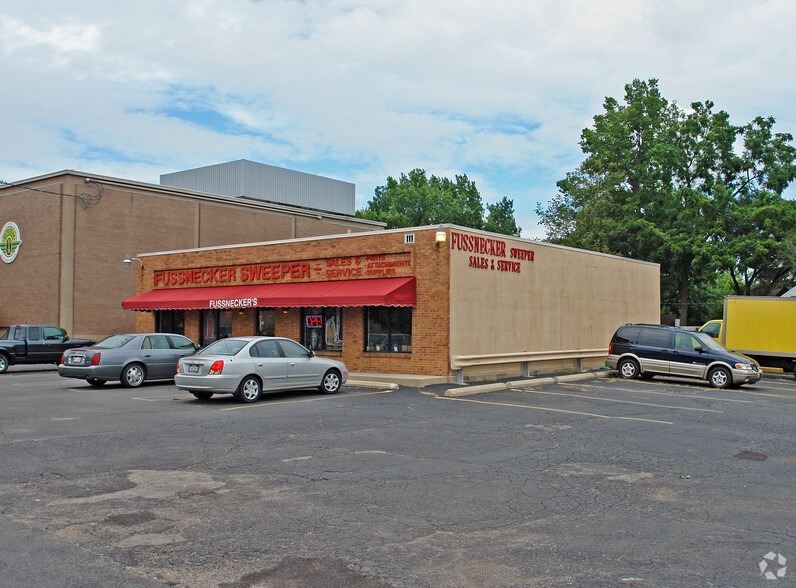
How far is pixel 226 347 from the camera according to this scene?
15.4 m

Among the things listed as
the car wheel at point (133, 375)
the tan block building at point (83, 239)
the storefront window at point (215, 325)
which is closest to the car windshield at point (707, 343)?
the storefront window at point (215, 325)

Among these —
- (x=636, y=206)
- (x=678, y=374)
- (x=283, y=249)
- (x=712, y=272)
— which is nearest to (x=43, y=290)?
(x=283, y=249)

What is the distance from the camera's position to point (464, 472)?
8617 millimetres

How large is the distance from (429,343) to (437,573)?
48.5 ft

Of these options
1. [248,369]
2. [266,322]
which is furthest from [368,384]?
[266,322]

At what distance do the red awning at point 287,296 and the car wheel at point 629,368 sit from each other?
798 cm

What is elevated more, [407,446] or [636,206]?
[636,206]

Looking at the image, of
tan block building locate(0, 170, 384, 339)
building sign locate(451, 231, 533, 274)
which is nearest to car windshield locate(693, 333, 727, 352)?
building sign locate(451, 231, 533, 274)

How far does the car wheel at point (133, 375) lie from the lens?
1889 centimetres

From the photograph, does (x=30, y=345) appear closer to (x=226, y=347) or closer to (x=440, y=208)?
(x=226, y=347)

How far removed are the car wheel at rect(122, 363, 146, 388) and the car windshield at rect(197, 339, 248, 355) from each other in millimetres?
4596

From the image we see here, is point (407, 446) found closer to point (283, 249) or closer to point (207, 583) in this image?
point (207, 583)

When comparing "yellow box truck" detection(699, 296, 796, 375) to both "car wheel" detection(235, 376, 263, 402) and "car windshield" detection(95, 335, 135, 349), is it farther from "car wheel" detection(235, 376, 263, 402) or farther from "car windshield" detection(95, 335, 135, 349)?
"car windshield" detection(95, 335, 135, 349)

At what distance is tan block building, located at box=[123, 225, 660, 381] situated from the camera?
20.0 metres
